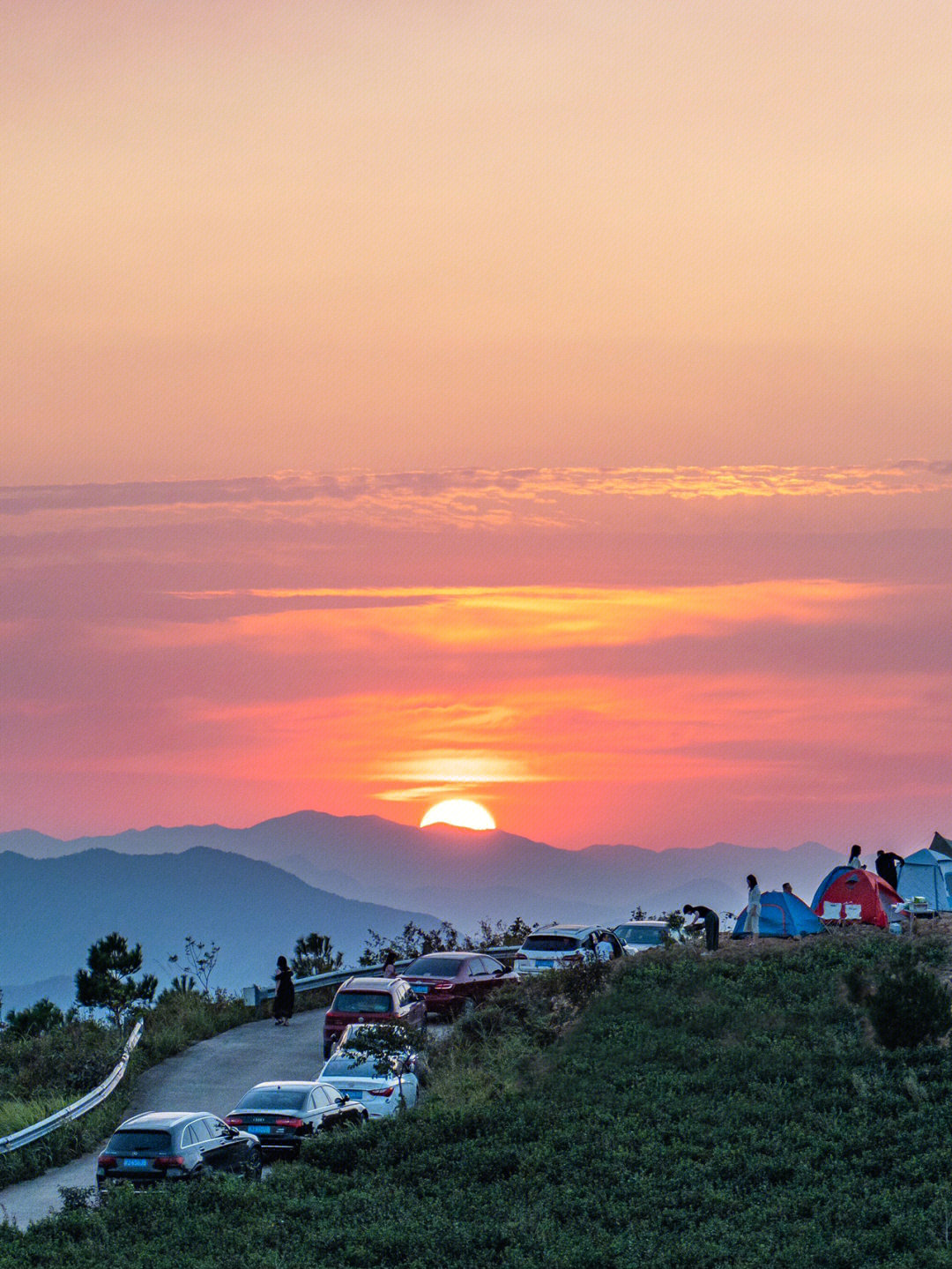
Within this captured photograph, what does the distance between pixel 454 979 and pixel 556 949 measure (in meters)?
2.47

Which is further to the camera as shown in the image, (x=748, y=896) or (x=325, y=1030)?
(x=748, y=896)

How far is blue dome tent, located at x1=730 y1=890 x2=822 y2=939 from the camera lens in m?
35.0

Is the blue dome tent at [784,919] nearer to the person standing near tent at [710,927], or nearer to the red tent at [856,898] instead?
the red tent at [856,898]

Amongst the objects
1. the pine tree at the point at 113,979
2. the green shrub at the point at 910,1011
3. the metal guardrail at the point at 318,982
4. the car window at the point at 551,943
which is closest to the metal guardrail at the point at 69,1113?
the metal guardrail at the point at 318,982

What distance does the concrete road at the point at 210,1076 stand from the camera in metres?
23.8

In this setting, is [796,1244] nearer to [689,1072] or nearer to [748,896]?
[689,1072]

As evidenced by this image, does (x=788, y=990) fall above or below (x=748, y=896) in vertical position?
below

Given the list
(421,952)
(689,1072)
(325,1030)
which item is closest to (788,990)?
(689,1072)

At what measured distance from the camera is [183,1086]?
96.8 feet

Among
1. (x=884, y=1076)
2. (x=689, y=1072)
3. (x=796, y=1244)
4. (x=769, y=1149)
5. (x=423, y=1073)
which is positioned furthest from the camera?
(x=423, y=1073)

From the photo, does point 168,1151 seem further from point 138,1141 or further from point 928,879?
point 928,879

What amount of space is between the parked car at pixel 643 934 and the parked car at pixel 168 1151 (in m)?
16.6

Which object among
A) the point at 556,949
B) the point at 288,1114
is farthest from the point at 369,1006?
the point at 288,1114

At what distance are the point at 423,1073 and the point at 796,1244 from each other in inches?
464
